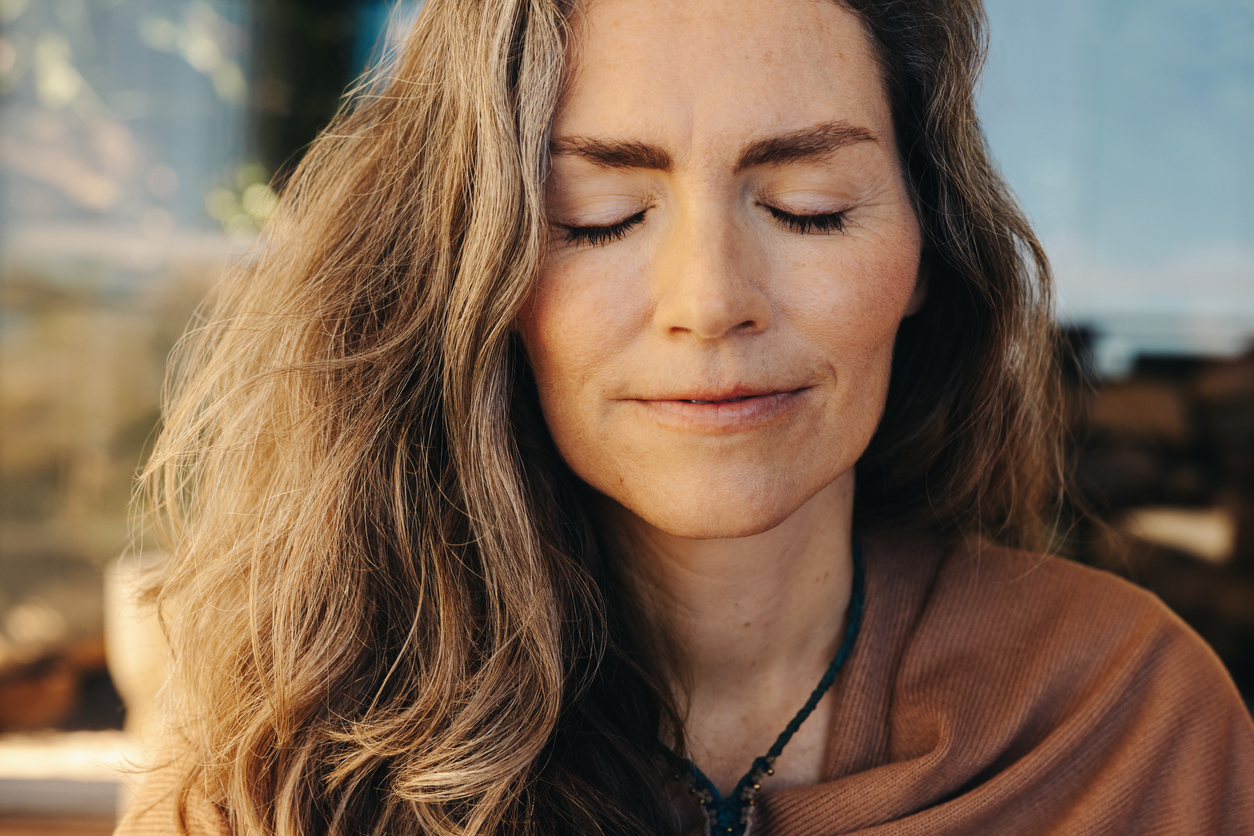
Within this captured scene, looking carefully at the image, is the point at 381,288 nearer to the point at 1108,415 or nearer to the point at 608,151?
the point at 608,151

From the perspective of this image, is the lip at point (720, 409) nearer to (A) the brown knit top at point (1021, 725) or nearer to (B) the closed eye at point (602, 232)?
(B) the closed eye at point (602, 232)

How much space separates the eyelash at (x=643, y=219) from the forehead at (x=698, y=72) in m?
0.07

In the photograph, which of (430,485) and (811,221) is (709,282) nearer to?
(811,221)

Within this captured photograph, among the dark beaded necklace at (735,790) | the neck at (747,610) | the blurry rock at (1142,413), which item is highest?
the neck at (747,610)

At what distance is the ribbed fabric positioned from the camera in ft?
3.08

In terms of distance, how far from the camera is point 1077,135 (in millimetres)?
2885

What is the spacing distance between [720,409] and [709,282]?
116 mm

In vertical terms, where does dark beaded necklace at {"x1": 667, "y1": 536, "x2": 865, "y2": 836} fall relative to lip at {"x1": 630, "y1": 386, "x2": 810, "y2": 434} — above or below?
below

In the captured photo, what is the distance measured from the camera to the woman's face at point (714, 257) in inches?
32.4

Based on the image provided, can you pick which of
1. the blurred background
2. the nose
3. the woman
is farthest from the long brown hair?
the blurred background

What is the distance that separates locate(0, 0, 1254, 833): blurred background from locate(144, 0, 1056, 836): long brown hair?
1999mm

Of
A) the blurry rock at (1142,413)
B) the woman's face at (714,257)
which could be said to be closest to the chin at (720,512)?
the woman's face at (714,257)

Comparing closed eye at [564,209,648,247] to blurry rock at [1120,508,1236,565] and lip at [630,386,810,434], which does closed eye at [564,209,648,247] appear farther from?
blurry rock at [1120,508,1236,565]

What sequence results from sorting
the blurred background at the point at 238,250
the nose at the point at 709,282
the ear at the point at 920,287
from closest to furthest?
the nose at the point at 709,282 → the ear at the point at 920,287 → the blurred background at the point at 238,250
